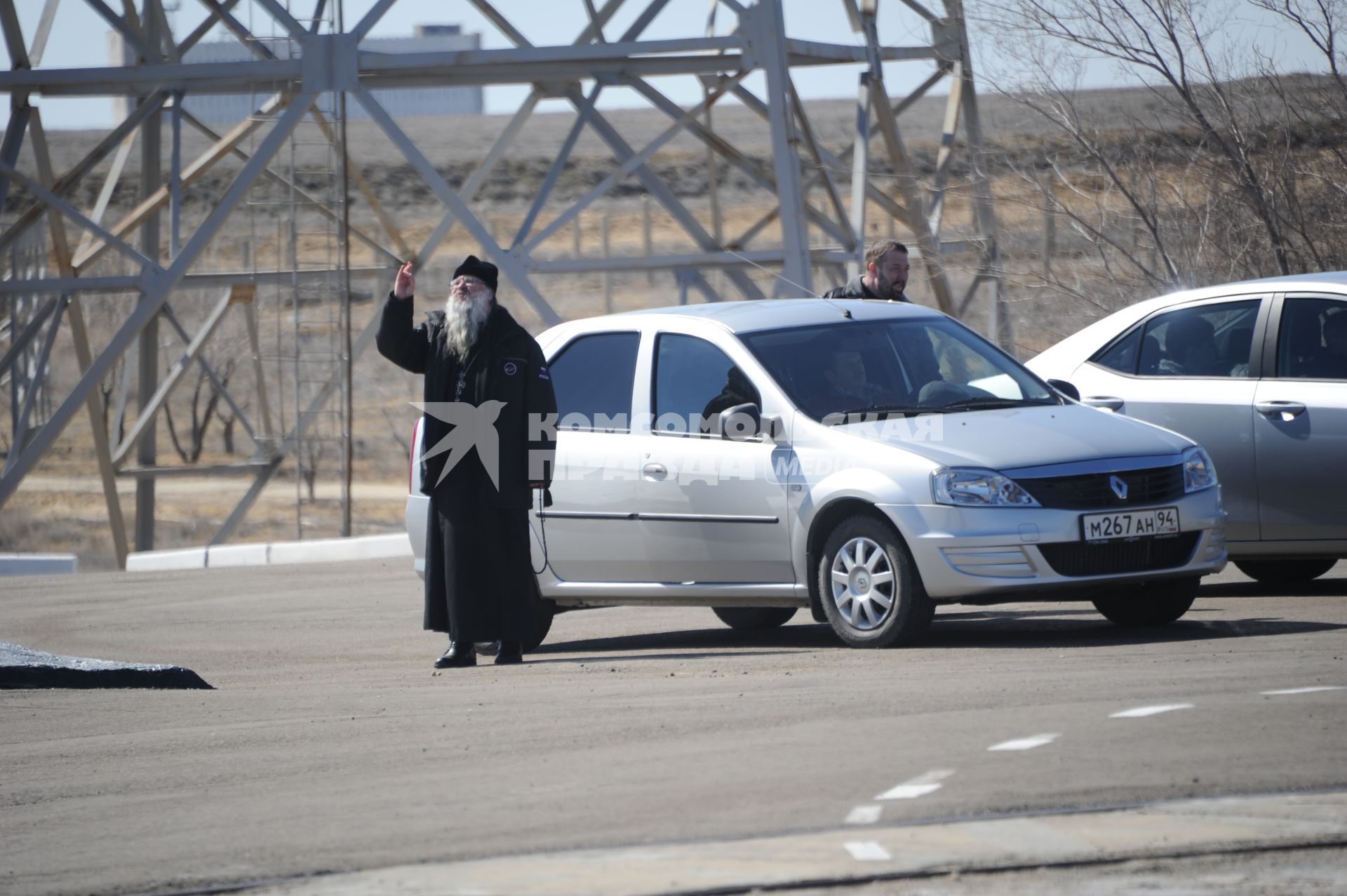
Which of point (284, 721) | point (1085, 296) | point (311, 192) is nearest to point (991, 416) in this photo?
point (284, 721)

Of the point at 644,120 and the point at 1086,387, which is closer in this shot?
the point at 1086,387

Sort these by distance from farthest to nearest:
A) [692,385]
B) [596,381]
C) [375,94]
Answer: [375,94] < [596,381] < [692,385]

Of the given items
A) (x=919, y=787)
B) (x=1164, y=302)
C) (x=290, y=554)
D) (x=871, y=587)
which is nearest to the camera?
(x=919, y=787)

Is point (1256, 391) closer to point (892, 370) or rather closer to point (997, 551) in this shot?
point (892, 370)

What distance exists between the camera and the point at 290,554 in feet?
64.5

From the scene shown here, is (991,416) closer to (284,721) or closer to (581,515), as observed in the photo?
(581,515)

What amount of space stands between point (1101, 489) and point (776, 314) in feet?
6.90

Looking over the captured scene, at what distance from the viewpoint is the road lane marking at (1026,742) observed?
6035 mm

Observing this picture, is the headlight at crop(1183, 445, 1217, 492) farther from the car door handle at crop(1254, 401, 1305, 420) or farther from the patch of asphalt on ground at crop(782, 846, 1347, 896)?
the patch of asphalt on ground at crop(782, 846, 1347, 896)

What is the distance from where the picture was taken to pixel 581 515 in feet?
33.3

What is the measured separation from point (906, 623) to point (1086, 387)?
2.68 meters

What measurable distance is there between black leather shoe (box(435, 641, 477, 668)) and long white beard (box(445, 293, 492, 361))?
137 cm

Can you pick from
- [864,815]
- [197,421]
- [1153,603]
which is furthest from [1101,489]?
[197,421]

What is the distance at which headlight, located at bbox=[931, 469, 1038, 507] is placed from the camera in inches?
342
